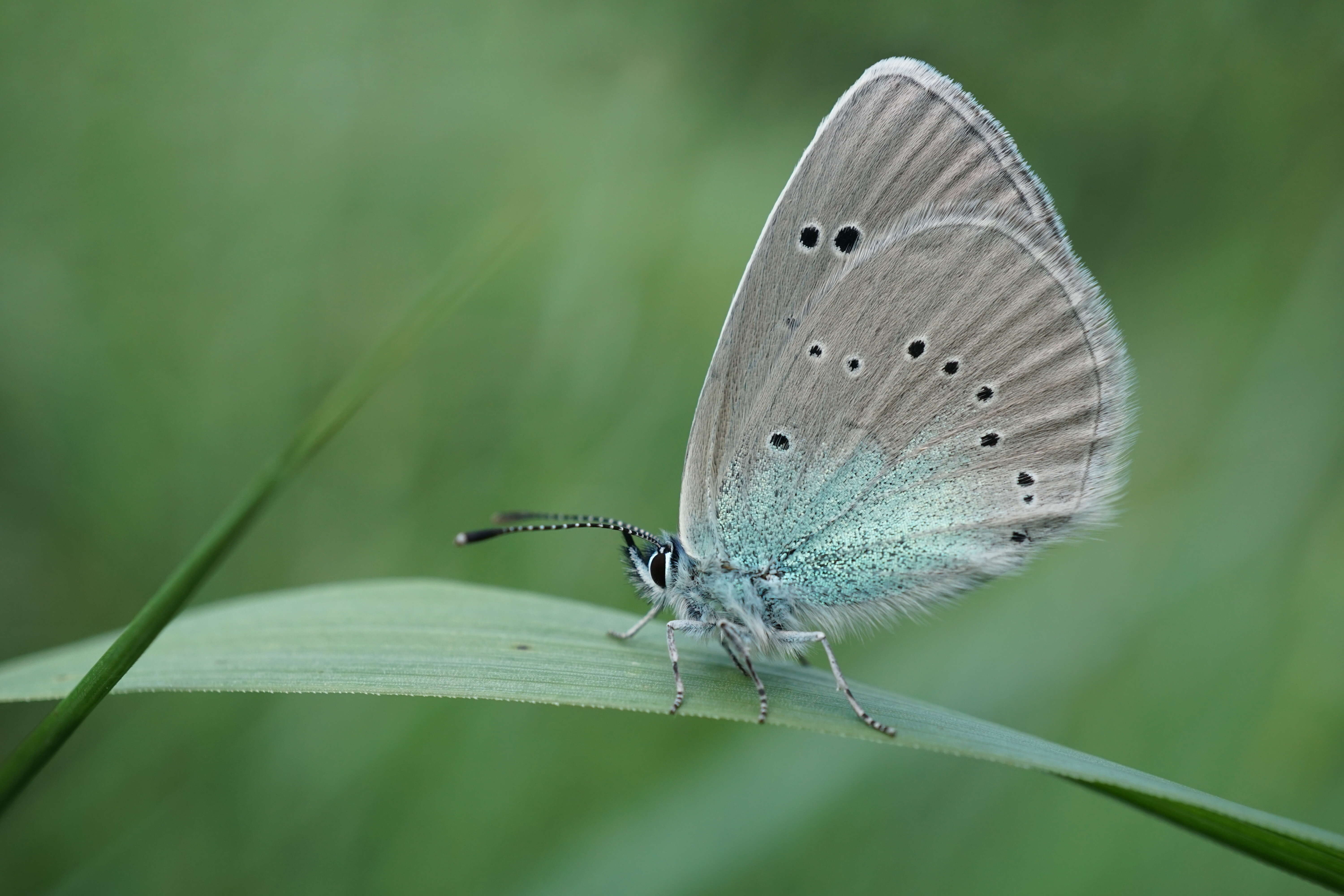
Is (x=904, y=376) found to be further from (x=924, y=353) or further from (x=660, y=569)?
(x=660, y=569)

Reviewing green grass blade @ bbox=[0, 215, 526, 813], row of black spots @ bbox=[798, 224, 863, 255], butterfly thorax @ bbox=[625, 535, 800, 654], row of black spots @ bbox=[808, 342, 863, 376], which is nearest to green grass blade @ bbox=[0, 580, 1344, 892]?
butterfly thorax @ bbox=[625, 535, 800, 654]

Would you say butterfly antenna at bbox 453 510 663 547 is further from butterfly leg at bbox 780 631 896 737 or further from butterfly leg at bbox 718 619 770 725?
butterfly leg at bbox 780 631 896 737

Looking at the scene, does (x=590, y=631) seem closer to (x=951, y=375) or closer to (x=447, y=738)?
(x=447, y=738)

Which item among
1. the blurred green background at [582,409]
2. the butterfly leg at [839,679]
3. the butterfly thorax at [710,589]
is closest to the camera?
the butterfly leg at [839,679]

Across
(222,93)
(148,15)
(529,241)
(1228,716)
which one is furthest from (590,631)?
(148,15)

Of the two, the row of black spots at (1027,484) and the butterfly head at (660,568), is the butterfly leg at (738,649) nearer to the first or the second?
the butterfly head at (660,568)

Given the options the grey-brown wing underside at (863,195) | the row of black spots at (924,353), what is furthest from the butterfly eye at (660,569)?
the row of black spots at (924,353)
